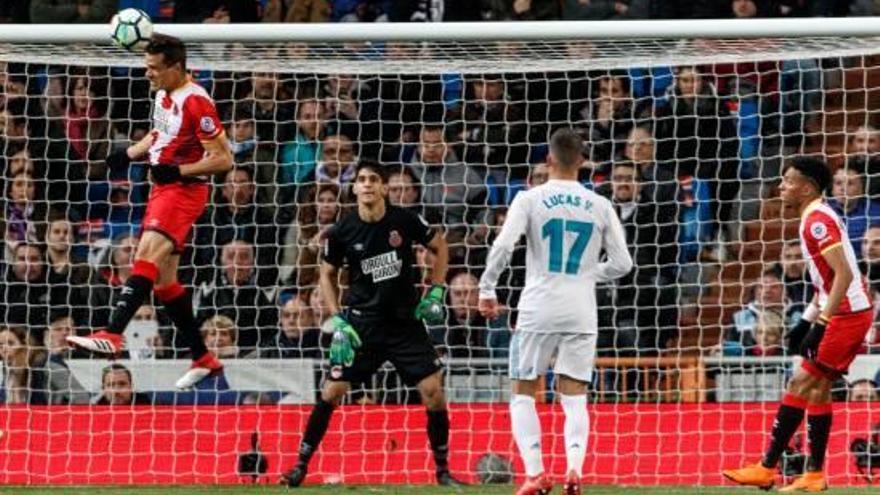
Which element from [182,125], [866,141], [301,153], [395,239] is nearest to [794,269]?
[866,141]

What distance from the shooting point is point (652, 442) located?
1411 cm

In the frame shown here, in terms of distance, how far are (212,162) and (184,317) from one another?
1060mm

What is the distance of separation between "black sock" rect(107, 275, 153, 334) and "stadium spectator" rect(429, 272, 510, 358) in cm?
316

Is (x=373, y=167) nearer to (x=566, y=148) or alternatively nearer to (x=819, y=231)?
(x=566, y=148)

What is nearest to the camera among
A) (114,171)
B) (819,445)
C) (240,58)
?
(819,445)

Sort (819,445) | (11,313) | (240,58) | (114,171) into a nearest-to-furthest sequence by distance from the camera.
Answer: (819,445) → (240,58) → (11,313) → (114,171)

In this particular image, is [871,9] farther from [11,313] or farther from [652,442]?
[11,313]

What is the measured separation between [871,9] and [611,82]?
2.76 metres

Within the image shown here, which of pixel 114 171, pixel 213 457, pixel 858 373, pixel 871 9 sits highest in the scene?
pixel 871 9

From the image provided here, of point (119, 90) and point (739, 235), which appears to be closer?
point (739, 235)

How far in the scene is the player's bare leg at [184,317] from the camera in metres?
12.6

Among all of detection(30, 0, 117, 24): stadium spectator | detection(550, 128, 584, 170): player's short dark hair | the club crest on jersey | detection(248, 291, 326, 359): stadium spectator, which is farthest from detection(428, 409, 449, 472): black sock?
detection(30, 0, 117, 24): stadium spectator

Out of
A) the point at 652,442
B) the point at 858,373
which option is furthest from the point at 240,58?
the point at 858,373

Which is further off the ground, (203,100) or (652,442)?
(203,100)
